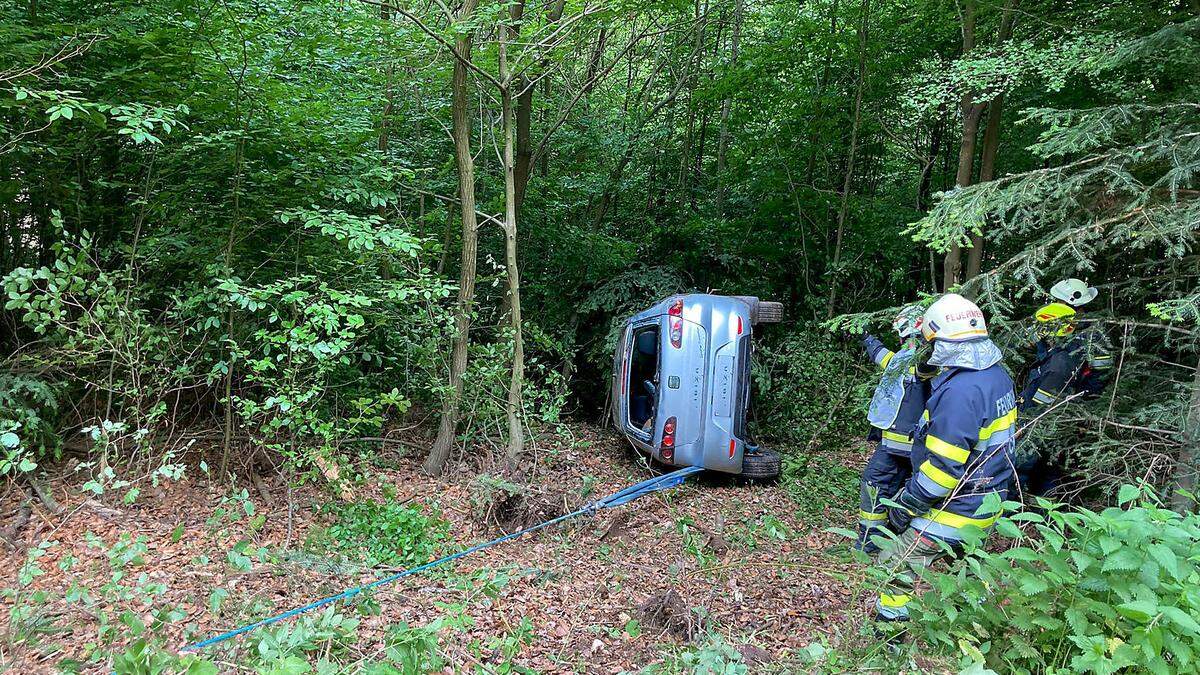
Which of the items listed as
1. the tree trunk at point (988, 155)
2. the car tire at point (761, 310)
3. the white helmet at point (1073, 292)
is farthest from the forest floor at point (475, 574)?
the tree trunk at point (988, 155)

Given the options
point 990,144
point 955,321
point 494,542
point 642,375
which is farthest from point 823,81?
point 494,542

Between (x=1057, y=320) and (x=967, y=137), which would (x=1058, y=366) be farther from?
(x=967, y=137)

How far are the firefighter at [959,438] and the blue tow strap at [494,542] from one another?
2.81 m

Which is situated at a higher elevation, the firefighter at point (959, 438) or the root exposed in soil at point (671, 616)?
the firefighter at point (959, 438)

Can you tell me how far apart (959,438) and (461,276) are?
4670mm

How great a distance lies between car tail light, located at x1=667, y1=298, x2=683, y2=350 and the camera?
6.50 meters

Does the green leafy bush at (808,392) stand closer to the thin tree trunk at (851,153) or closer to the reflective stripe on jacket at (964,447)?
the thin tree trunk at (851,153)

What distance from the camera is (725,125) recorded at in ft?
35.6

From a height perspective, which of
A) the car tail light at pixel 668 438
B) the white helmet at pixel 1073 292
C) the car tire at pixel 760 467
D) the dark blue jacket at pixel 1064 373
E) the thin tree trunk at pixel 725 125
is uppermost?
the thin tree trunk at pixel 725 125

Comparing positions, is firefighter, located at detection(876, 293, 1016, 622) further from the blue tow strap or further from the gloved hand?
the blue tow strap

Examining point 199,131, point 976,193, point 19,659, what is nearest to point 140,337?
point 199,131

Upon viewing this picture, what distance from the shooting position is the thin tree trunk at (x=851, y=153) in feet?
29.8

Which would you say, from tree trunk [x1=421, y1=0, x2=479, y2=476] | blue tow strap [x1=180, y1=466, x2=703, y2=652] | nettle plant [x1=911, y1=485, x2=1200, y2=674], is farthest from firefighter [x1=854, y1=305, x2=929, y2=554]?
tree trunk [x1=421, y1=0, x2=479, y2=476]

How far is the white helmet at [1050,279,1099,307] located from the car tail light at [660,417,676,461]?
11.5ft
